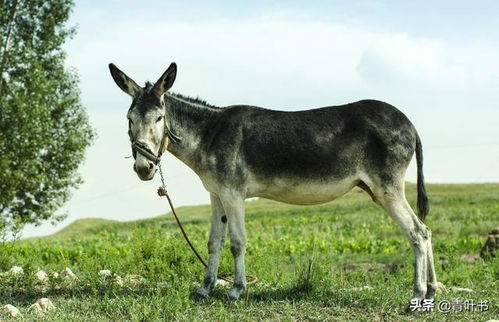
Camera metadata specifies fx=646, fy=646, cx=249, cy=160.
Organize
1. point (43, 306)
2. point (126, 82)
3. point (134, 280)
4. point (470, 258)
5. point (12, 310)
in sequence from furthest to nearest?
1. point (470, 258)
2. point (134, 280)
3. point (43, 306)
4. point (126, 82)
5. point (12, 310)

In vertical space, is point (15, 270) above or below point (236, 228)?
below

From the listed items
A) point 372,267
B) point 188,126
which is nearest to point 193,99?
point 188,126

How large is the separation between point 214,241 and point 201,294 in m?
0.80

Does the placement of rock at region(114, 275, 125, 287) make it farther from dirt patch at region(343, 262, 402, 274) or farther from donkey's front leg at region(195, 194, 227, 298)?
dirt patch at region(343, 262, 402, 274)

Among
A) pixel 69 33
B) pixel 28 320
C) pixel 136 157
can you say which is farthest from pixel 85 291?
pixel 69 33

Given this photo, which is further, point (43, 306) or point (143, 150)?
point (43, 306)

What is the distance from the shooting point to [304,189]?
29.6 feet

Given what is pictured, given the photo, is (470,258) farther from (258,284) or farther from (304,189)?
(304,189)

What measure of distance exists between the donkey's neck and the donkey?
0.6 inches

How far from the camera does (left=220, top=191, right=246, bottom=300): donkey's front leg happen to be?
29.3ft

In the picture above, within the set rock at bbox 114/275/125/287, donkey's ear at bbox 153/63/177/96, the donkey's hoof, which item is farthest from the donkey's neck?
rock at bbox 114/275/125/287

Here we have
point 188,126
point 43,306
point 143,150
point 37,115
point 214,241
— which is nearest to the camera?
Answer: point 143,150

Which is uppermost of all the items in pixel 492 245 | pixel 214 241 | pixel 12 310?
pixel 214 241

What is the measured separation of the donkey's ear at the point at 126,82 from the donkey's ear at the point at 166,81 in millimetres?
291
